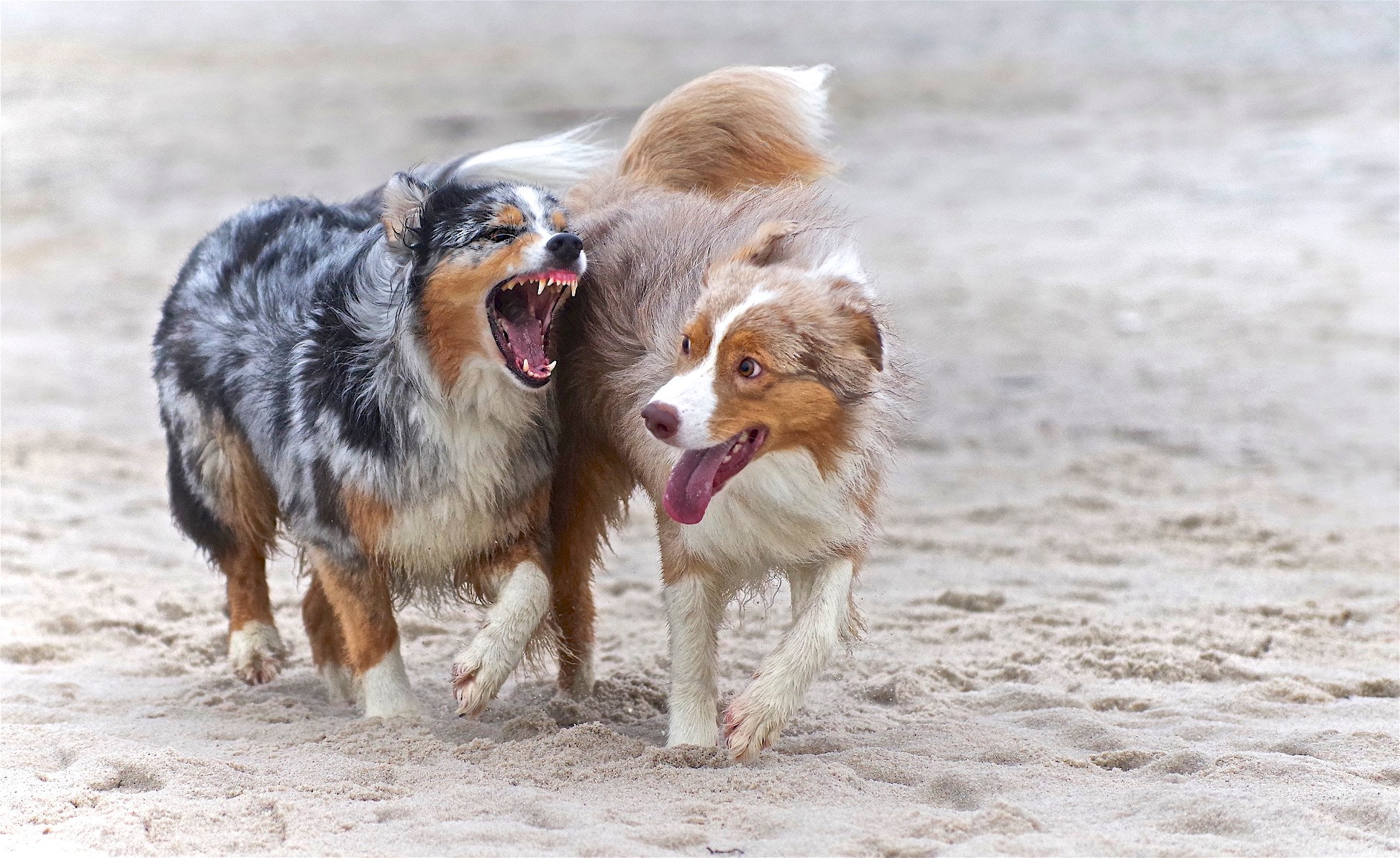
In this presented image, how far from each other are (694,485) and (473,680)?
2.86 ft

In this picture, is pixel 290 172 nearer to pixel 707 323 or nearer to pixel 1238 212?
pixel 1238 212

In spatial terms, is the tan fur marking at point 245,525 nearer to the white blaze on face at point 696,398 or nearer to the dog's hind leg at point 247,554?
the dog's hind leg at point 247,554

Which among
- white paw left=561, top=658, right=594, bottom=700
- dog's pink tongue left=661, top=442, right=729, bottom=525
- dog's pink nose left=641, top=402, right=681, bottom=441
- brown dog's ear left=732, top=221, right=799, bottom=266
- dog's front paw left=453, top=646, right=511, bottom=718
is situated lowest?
white paw left=561, top=658, right=594, bottom=700

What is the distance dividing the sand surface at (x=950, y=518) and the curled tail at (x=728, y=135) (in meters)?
0.79

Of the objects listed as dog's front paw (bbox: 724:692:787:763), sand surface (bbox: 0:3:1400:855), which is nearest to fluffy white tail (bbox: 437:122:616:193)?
sand surface (bbox: 0:3:1400:855)

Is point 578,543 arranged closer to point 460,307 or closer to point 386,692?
point 386,692

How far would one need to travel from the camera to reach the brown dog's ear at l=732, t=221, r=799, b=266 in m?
4.05

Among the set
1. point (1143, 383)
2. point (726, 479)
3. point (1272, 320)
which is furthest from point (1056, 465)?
point (726, 479)

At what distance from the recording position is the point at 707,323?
3.75 m

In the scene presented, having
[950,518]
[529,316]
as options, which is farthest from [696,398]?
[950,518]

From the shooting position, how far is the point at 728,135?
16.5ft

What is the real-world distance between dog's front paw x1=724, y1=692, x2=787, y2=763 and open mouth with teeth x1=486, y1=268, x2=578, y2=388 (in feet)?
3.39

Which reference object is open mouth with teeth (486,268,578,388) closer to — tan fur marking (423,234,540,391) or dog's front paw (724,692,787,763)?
tan fur marking (423,234,540,391)

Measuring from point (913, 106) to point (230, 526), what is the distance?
1203 centimetres
